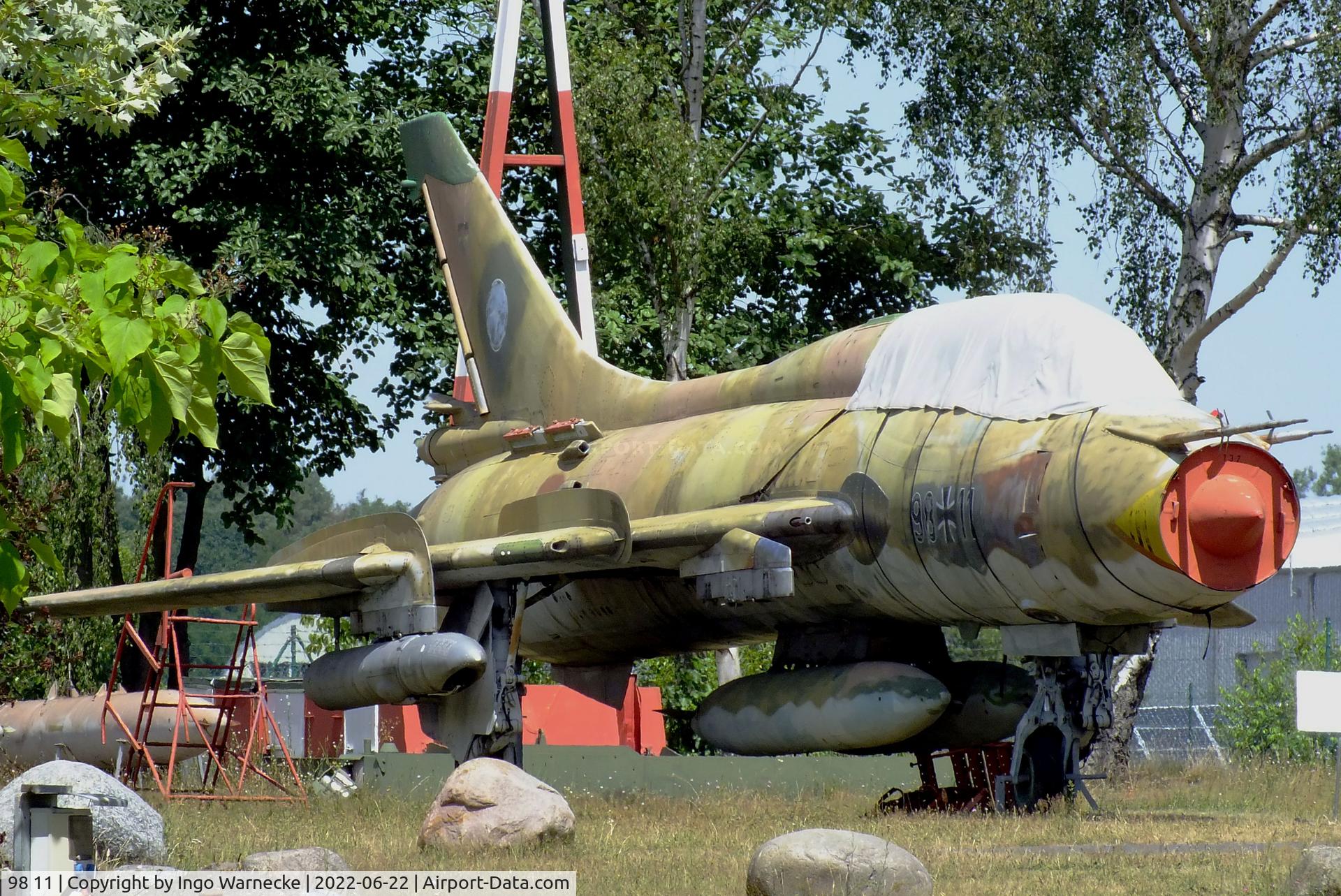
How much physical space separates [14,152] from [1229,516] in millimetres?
7239

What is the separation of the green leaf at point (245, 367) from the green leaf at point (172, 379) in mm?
215

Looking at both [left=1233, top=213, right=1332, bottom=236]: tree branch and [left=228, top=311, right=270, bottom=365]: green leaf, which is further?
[left=1233, top=213, right=1332, bottom=236]: tree branch

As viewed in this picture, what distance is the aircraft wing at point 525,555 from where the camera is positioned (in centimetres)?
1196

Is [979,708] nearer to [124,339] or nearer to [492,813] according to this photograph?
[492,813]

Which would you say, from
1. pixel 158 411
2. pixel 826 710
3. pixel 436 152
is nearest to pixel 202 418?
pixel 158 411

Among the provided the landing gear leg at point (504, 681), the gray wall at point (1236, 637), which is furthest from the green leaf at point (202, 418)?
the gray wall at point (1236, 637)

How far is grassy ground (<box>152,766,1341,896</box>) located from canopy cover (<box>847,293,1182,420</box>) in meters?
2.91

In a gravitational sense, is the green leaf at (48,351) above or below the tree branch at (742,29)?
below

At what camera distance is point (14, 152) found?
7195mm

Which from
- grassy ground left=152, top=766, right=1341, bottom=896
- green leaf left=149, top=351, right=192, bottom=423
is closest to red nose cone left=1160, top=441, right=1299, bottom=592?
grassy ground left=152, top=766, right=1341, bottom=896

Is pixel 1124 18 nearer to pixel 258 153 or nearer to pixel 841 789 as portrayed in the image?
pixel 841 789

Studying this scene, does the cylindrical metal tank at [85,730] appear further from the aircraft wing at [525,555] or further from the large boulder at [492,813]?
the large boulder at [492,813]

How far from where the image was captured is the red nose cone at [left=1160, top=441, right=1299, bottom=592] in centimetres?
1005

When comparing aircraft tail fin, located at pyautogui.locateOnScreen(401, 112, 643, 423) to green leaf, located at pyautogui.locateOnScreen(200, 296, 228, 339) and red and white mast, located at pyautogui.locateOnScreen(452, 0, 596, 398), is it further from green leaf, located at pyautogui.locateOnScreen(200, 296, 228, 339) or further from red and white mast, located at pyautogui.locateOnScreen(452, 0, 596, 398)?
green leaf, located at pyautogui.locateOnScreen(200, 296, 228, 339)
